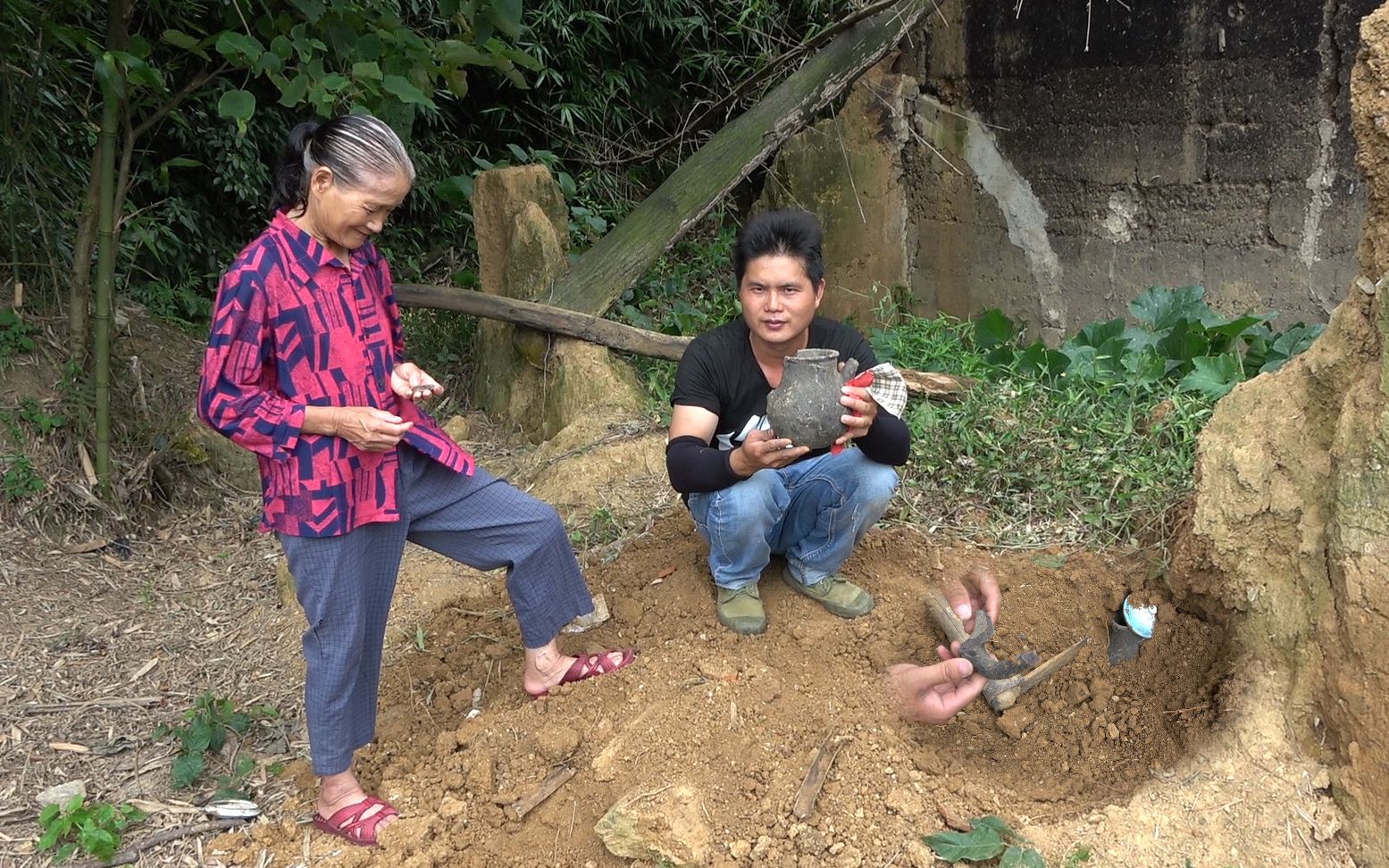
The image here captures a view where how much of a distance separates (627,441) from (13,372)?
2549 millimetres

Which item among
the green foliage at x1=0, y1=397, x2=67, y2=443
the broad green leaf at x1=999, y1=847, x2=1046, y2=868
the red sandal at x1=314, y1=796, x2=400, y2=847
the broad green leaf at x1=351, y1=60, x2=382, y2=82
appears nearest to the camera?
the broad green leaf at x1=999, y1=847, x2=1046, y2=868

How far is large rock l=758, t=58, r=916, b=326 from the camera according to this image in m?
5.71

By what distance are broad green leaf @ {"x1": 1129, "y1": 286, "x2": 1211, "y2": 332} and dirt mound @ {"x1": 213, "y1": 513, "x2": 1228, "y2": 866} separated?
167 cm

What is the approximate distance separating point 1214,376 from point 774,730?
7.88 ft

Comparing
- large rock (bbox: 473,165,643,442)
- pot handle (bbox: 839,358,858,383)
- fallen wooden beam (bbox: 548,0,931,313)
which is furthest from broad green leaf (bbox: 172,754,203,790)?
fallen wooden beam (bbox: 548,0,931,313)

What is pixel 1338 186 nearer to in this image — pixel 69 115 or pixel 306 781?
pixel 306 781

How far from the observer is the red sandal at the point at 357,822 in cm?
247

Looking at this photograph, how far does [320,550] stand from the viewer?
2373 mm

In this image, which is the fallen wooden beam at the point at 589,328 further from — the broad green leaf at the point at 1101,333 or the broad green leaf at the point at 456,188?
the broad green leaf at the point at 1101,333

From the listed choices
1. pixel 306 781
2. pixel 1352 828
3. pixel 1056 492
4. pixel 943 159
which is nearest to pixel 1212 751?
pixel 1352 828

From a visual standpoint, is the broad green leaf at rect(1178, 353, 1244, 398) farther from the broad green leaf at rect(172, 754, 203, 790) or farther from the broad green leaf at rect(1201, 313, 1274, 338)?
the broad green leaf at rect(172, 754, 203, 790)

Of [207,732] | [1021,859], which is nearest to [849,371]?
[1021,859]

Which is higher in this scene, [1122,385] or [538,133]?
[538,133]

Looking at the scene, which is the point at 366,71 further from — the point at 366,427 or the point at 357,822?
the point at 357,822
